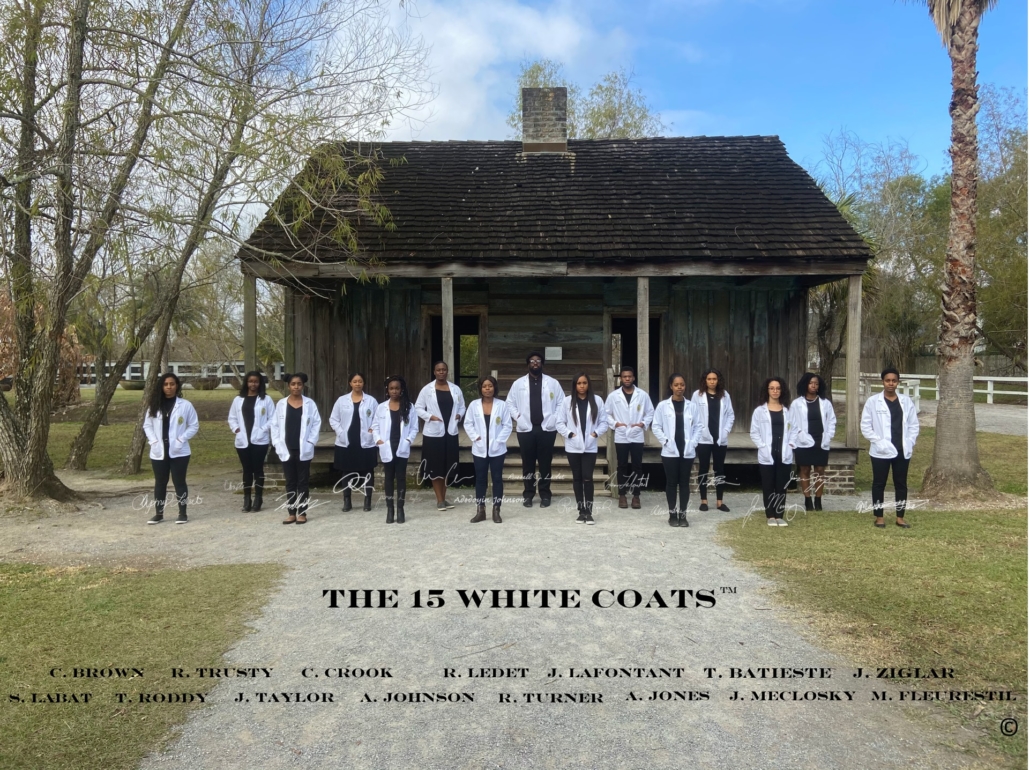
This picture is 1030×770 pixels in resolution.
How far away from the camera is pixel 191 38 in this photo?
8680 mm

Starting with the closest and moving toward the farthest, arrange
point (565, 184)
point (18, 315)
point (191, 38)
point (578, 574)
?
point (578, 574) → point (18, 315) → point (191, 38) → point (565, 184)

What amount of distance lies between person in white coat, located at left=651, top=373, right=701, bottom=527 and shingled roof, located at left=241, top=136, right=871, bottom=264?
2.93m

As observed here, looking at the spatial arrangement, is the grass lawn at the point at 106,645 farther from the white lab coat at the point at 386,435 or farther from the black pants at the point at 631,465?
the black pants at the point at 631,465

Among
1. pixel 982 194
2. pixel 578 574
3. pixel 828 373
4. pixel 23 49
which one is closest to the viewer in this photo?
pixel 578 574

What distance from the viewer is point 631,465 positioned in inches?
340

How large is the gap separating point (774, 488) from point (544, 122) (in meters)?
8.68

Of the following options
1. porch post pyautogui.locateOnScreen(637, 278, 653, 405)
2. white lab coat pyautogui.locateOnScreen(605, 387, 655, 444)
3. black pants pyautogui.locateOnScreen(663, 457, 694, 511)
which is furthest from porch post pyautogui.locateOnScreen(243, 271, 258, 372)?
black pants pyautogui.locateOnScreen(663, 457, 694, 511)

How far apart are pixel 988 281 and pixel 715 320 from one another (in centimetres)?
2082

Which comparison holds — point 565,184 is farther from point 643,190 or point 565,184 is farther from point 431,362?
point 431,362

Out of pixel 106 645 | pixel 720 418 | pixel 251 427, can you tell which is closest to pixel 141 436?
pixel 251 427

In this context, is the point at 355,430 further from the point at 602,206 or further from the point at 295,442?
the point at 602,206

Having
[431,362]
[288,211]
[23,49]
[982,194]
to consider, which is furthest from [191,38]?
[982,194]

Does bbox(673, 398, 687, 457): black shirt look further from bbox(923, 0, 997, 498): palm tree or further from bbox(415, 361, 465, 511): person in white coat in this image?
bbox(923, 0, 997, 498): palm tree

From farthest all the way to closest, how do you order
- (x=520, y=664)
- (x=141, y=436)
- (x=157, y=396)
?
(x=141, y=436), (x=157, y=396), (x=520, y=664)
